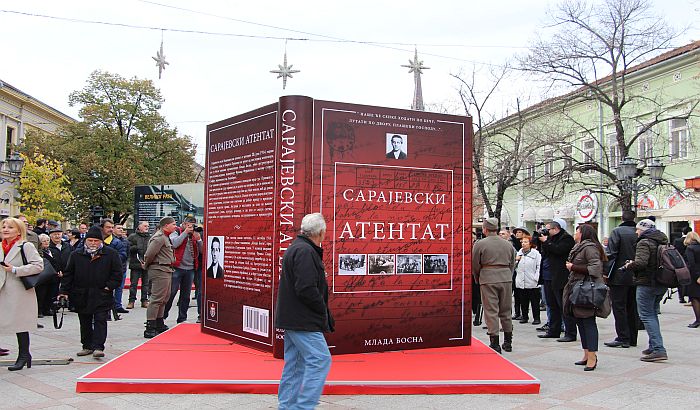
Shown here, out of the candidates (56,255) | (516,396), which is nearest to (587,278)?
(516,396)

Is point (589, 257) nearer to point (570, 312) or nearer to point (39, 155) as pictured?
point (570, 312)

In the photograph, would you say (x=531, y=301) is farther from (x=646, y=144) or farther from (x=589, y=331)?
(x=646, y=144)

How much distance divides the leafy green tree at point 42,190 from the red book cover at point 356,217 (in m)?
31.4

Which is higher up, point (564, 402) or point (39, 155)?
point (39, 155)

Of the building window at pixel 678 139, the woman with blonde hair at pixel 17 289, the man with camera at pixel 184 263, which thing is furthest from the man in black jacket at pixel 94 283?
the building window at pixel 678 139

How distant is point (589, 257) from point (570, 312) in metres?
0.71

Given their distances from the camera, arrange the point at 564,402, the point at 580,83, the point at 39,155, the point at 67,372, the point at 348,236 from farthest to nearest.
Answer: the point at 39,155, the point at 580,83, the point at 348,236, the point at 67,372, the point at 564,402

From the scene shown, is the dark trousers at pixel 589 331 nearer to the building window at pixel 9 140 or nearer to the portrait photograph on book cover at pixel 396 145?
the portrait photograph on book cover at pixel 396 145

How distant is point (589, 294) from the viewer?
7.16 meters

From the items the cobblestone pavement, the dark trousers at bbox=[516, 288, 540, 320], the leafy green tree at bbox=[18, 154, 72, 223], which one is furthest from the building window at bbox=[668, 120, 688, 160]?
the leafy green tree at bbox=[18, 154, 72, 223]

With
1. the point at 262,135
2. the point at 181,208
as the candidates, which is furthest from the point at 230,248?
the point at 181,208

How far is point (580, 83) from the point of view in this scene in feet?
76.7

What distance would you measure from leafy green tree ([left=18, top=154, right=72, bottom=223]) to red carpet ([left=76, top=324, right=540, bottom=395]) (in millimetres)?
31720

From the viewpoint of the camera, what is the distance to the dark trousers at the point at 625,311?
351 inches
